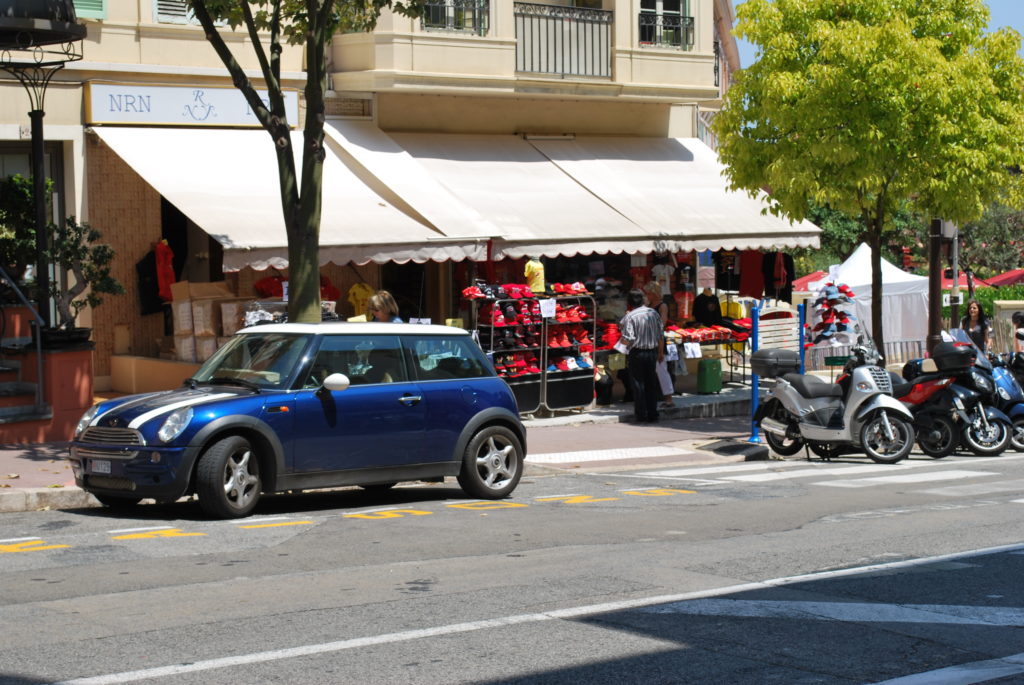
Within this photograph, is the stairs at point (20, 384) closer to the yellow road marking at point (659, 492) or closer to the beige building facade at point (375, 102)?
the beige building facade at point (375, 102)

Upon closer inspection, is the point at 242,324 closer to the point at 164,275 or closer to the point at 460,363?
the point at 164,275

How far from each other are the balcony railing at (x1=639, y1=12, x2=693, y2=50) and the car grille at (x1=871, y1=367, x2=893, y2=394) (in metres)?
9.31

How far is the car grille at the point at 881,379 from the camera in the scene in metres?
16.2

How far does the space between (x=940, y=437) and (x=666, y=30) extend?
995 cm

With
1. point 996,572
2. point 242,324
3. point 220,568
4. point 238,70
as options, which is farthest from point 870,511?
point 242,324

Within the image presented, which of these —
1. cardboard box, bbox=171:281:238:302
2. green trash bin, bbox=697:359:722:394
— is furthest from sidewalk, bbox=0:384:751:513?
cardboard box, bbox=171:281:238:302

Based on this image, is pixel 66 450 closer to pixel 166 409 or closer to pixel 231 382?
pixel 231 382

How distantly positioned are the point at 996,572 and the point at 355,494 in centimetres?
618

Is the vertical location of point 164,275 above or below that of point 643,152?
below

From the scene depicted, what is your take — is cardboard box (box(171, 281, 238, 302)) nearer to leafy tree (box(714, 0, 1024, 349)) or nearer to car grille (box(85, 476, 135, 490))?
leafy tree (box(714, 0, 1024, 349))

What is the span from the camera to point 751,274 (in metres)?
23.8

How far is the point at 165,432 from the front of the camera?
10.7m

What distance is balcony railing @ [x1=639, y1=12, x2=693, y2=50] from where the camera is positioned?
23.6 meters

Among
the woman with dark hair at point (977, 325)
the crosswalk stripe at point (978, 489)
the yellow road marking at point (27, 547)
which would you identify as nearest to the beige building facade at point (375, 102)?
the woman with dark hair at point (977, 325)
